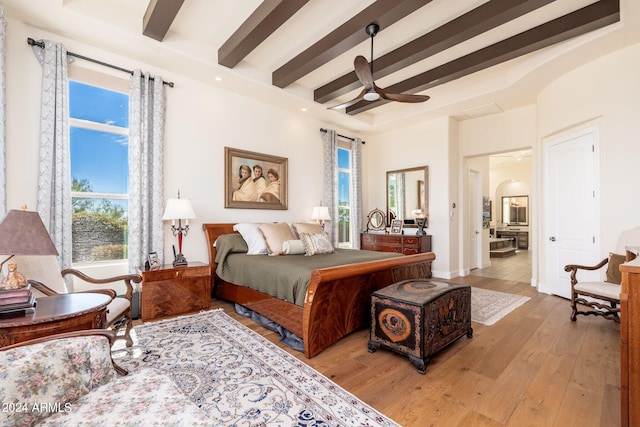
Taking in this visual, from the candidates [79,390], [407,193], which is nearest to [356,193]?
[407,193]

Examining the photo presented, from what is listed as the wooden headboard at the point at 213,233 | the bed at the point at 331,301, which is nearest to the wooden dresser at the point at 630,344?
the bed at the point at 331,301

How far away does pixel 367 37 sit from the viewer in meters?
3.19

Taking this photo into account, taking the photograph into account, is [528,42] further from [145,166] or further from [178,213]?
[145,166]

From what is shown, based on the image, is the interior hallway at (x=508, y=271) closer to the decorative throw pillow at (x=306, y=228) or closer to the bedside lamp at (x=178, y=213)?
the decorative throw pillow at (x=306, y=228)

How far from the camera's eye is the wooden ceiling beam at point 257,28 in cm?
272

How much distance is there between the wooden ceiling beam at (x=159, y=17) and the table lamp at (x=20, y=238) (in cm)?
221

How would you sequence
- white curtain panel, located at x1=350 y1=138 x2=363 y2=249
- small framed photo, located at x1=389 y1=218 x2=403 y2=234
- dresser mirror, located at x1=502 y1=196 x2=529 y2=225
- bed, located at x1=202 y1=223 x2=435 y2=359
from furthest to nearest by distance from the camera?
dresser mirror, located at x1=502 y1=196 x2=529 y2=225 < white curtain panel, located at x1=350 y1=138 x2=363 y2=249 < small framed photo, located at x1=389 y1=218 x2=403 y2=234 < bed, located at x1=202 y1=223 x2=435 y2=359

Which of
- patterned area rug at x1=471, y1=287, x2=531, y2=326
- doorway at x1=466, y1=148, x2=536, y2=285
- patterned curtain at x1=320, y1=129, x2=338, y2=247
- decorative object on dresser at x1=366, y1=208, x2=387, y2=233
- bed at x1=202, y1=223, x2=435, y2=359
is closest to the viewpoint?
bed at x1=202, y1=223, x2=435, y2=359

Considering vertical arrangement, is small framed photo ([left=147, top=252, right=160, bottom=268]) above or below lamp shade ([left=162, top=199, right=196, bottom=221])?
below

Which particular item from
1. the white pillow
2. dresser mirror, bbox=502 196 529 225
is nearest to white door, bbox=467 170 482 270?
the white pillow

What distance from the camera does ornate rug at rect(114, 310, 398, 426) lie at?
1.68m

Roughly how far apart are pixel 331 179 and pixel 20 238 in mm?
4593

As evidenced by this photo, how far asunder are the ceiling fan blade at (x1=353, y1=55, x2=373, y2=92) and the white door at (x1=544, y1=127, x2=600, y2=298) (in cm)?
304

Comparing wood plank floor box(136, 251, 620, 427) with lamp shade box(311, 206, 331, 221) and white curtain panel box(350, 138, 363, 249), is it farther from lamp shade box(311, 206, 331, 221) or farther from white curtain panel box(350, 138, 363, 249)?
white curtain panel box(350, 138, 363, 249)
